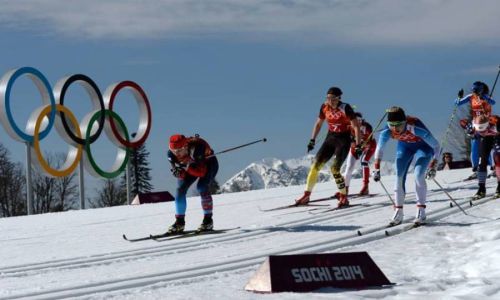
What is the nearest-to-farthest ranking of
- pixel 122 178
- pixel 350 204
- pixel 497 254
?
pixel 497 254 → pixel 350 204 → pixel 122 178

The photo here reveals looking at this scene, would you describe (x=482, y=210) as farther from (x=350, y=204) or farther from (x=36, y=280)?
(x=36, y=280)

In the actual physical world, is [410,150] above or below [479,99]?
below

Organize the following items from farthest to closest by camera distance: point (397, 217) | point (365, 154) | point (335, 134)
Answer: point (365, 154)
point (335, 134)
point (397, 217)

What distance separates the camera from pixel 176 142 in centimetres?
1220

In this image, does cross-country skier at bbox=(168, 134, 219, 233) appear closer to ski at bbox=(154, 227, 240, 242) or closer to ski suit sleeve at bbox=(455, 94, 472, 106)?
ski at bbox=(154, 227, 240, 242)

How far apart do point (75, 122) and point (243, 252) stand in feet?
77.0

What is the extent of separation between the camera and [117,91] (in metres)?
35.5

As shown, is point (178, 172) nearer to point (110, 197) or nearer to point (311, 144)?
point (311, 144)

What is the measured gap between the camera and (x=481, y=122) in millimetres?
15055

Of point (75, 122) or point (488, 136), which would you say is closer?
point (488, 136)

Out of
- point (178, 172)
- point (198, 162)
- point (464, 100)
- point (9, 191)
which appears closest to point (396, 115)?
point (198, 162)

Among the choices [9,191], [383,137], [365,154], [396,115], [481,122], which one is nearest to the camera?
[396,115]

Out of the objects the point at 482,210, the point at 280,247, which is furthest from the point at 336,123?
the point at 280,247

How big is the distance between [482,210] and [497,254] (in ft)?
14.5
